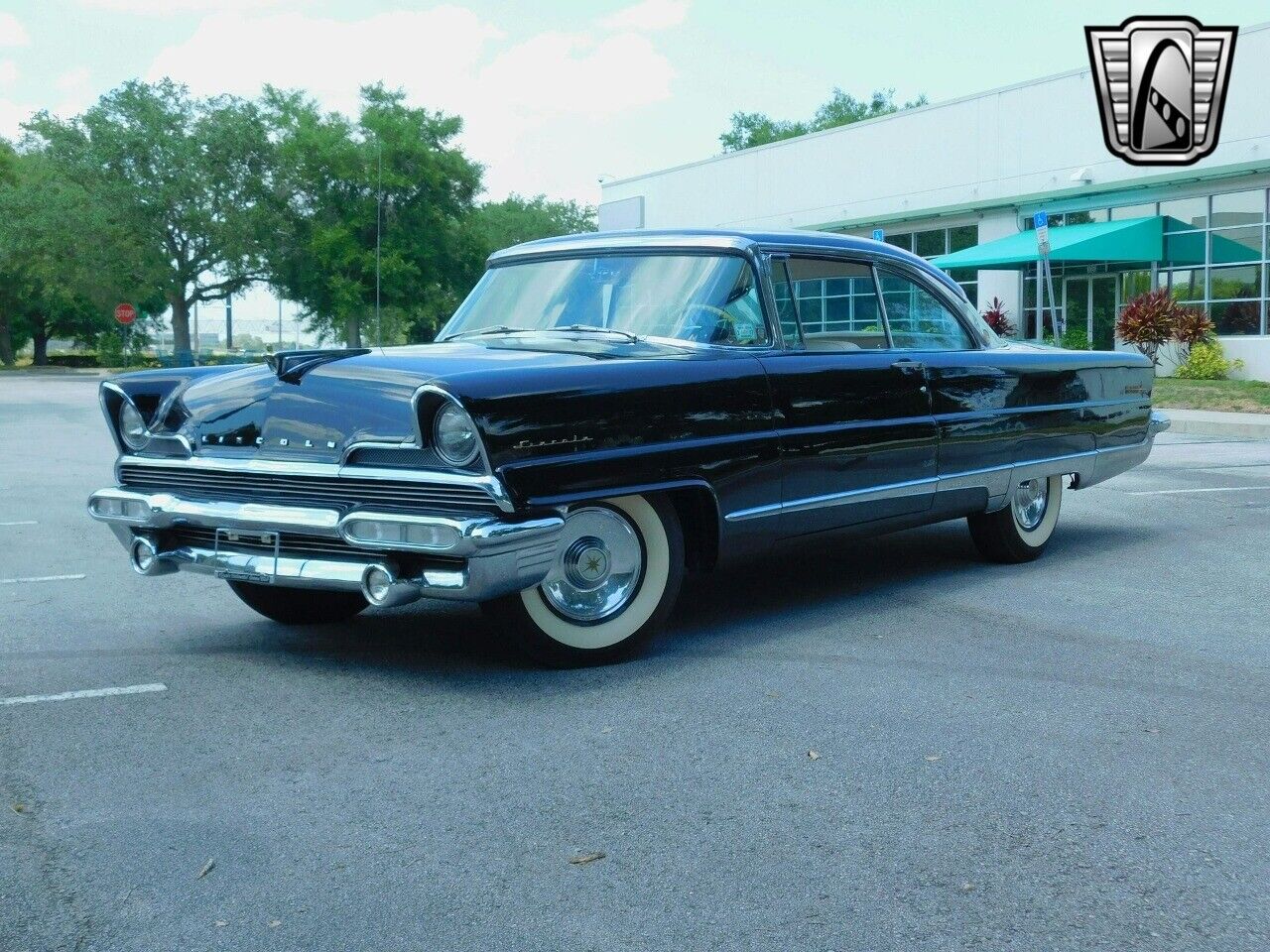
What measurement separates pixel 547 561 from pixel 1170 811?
2.11 m

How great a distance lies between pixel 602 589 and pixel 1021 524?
315 cm

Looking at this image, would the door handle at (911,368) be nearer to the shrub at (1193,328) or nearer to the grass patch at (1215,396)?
the grass patch at (1215,396)

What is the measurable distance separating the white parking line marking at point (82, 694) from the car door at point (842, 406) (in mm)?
2516

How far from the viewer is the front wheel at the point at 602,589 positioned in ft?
16.6

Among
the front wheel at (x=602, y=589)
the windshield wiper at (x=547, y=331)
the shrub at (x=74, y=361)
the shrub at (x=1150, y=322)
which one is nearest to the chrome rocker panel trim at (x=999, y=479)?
the front wheel at (x=602, y=589)

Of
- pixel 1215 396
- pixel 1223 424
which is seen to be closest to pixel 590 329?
pixel 1223 424

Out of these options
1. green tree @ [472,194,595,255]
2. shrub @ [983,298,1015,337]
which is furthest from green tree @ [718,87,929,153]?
shrub @ [983,298,1015,337]

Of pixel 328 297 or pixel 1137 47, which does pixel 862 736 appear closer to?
pixel 1137 47

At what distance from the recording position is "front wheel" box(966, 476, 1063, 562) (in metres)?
7.39

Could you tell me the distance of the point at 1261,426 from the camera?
17.8 meters

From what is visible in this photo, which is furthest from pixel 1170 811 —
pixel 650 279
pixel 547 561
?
pixel 650 279

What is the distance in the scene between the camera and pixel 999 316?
31594 millimetres
